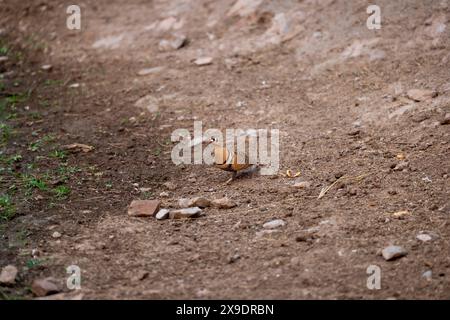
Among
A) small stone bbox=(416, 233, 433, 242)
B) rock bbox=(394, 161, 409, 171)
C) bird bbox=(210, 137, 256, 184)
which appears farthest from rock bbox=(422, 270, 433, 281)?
bird bbox=(210, 137, 256, 184)

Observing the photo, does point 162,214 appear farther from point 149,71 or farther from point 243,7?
point 243,7

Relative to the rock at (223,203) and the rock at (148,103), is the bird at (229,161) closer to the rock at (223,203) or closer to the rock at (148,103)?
the rock at (223,203)

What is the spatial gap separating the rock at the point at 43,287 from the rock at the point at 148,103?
8.52 feet

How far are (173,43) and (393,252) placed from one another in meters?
3.92

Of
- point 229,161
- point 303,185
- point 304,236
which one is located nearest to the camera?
point 304,236

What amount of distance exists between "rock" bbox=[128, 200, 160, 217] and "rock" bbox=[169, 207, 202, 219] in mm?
127

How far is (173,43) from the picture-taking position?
254 inches

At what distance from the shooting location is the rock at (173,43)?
6.43 meters

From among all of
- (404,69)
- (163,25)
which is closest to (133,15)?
(163,25)

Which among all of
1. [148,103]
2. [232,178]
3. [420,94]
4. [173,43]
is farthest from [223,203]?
[173,43]

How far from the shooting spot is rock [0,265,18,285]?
3297 mm

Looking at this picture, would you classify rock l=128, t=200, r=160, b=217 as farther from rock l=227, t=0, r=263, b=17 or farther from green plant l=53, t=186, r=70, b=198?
rock l=227, t=0, r=263, b=17

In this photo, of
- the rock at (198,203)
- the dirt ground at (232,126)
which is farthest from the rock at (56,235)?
the rock at (198,203)

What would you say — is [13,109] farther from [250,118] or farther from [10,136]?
[250,118]
